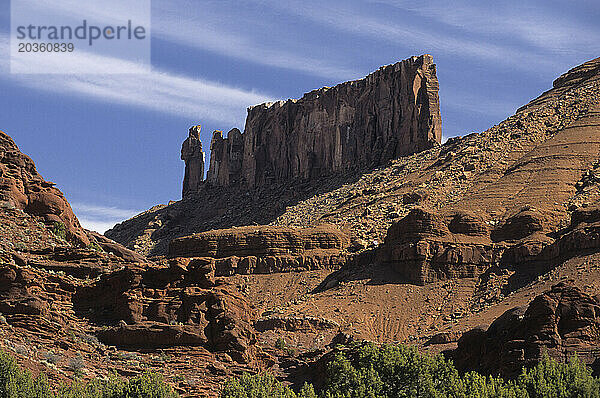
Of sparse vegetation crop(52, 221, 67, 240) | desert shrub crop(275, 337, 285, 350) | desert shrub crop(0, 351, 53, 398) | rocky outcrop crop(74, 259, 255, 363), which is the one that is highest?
sparse vegetation crop(52, 221, 67, 240)

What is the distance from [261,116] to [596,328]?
435ft

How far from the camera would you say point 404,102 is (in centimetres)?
14400

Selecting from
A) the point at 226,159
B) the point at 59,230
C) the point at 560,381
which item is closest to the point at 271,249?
the point at 59,230

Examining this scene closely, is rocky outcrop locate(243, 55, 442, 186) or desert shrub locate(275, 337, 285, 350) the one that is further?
rocky outcrop locate(243, 55, 442, 186)

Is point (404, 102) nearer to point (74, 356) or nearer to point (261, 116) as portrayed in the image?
point (261, 116)

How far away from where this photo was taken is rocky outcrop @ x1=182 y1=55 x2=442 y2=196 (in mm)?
141625

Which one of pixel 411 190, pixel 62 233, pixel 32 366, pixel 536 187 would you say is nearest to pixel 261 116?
pixel 411 190

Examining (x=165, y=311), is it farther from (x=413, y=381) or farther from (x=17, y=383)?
(x=413, y=381)

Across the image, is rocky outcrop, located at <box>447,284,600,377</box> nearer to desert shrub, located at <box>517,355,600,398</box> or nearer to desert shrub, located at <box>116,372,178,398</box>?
desert shrub, located at <box>517,355,600,398</box>

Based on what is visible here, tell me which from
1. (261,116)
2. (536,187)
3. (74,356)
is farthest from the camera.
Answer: (261,116)

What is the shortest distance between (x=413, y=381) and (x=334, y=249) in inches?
2098

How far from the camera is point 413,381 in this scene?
47281 millimetres

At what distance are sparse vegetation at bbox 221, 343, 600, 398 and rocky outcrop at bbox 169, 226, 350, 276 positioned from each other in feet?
149

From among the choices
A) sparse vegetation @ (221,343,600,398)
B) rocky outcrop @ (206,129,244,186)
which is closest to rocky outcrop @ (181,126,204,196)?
rocky outcrop @ (206,129,244,186)
